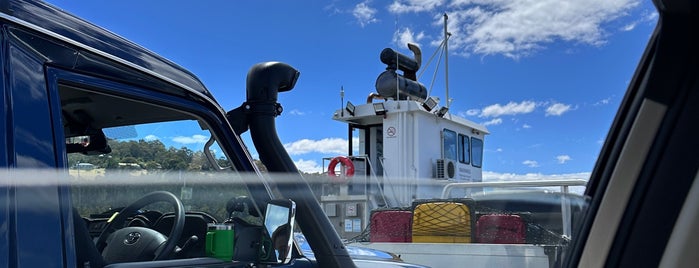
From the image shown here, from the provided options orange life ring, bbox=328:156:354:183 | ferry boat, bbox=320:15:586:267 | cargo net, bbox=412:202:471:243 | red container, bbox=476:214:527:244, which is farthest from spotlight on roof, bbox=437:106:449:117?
red container, bbox=476:214:527:244

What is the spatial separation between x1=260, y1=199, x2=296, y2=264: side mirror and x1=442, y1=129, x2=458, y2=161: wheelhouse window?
8.97m

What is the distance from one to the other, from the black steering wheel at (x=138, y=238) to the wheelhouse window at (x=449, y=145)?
29.5ft

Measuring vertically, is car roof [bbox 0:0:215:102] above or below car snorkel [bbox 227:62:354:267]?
above

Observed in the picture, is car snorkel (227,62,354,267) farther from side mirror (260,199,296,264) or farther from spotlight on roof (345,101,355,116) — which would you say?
spotlight on roof (345,101,355,116)

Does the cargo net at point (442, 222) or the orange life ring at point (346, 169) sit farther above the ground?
the orange life ring at point (346, 169)

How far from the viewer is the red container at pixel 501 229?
5848 millimetres

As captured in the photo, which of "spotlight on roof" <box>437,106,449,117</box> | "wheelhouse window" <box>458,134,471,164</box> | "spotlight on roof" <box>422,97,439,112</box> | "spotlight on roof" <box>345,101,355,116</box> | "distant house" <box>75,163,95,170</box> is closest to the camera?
"distant house" <box>75,163,95,170</box>

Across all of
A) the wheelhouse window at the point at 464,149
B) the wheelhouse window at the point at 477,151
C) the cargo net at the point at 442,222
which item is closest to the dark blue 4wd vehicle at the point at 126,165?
the cargo net at the point at 442,222

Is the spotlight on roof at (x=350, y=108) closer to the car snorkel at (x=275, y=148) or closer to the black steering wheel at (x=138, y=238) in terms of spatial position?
the car snorkel at (x=275, y=148)

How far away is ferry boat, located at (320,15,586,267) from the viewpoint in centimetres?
585

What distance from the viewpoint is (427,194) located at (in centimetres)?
1054

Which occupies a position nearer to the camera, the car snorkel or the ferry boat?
the car snorkel

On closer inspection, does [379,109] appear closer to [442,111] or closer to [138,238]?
[442,111]

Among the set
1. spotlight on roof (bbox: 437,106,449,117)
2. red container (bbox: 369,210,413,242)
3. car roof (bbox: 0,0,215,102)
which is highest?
spotlight on roof (bbox: 437,106,449,117)
